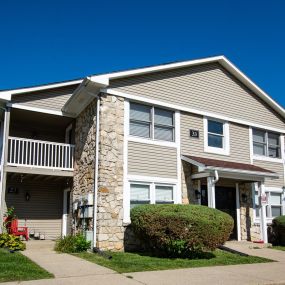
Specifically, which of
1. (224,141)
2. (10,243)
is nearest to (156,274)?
(10,243)

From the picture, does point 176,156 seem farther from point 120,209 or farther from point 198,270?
point 198,270

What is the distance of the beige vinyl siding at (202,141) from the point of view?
1525 cm

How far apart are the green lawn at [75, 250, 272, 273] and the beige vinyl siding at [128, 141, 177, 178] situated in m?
3.05

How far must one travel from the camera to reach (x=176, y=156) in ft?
48.4

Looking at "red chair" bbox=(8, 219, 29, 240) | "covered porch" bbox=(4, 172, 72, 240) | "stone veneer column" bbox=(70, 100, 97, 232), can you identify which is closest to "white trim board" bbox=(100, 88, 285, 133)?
"stone veneer column" bbox=(70, 100, 97, 232)

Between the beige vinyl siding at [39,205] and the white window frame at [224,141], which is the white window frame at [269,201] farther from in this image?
the beige vinyl siding at [39,205]

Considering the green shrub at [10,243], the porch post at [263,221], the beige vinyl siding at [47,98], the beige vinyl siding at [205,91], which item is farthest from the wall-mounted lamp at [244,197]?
the green shrub at [10,243]

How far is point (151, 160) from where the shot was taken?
14023 mm

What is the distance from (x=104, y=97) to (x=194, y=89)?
441 centimetres

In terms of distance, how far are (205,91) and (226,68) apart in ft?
6.57

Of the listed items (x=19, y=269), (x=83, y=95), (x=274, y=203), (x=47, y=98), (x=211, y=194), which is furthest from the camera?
(x=274, y=203)

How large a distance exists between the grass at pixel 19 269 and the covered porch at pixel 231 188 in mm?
6707

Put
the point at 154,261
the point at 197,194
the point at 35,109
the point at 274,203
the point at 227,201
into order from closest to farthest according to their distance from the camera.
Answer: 1. the point at 154,261
2. the point at 197,194
3. the point at 35,109
4. the point at 227,201
5. the point at 274,203

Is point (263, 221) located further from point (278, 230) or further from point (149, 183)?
point (149, 183)
